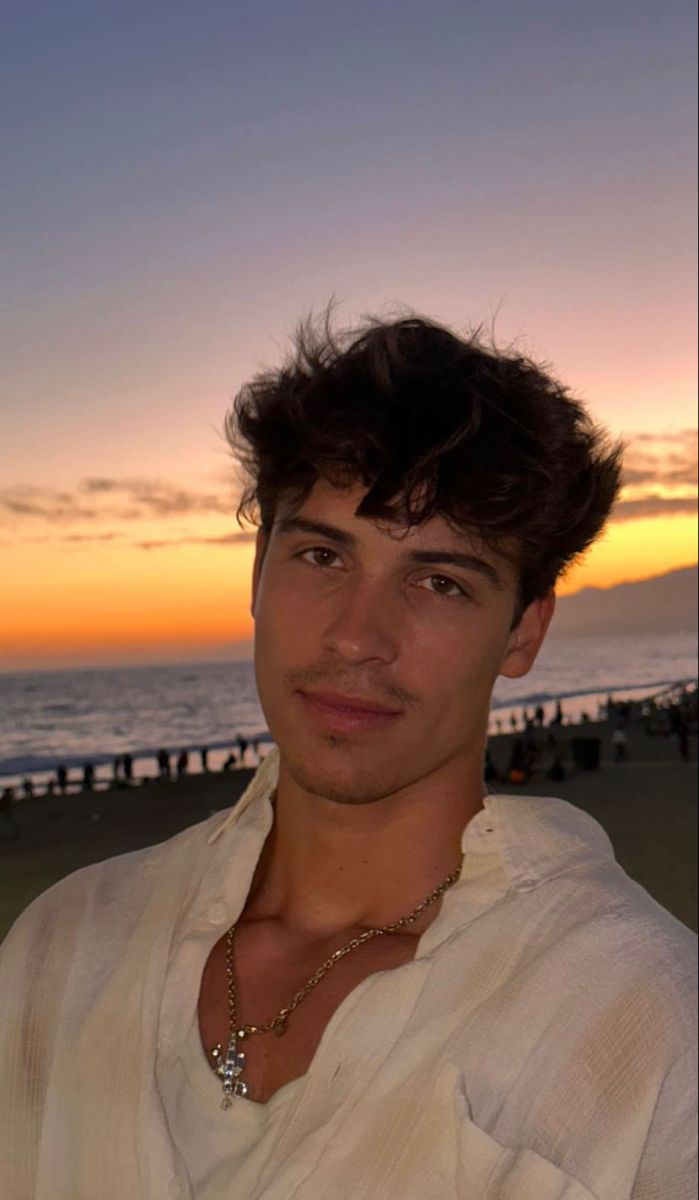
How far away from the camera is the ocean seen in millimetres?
38094

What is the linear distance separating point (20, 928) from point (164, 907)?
348mm

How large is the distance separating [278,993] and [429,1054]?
1.59 feet

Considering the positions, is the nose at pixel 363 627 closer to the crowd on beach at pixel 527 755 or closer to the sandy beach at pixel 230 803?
the sandy beach at pixel 230 803

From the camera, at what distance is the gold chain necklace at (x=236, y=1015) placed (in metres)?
2.44

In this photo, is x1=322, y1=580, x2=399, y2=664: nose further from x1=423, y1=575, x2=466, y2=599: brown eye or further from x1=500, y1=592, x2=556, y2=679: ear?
x1=500, y1=592, x2=556, y2=679: ear

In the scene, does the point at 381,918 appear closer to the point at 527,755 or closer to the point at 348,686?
the point at 348,686

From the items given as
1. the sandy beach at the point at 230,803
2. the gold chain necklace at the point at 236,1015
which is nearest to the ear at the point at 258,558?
the gold chain necklace at the point at 236,1015

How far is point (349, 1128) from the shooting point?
222 cm

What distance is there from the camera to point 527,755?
22.7 metres

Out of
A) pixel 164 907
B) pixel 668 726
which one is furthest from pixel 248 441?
pixel 668 726

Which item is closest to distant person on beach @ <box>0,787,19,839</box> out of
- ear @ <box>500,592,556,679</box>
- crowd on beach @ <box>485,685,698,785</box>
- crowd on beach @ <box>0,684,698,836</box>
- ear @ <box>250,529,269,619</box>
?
crowd on beach @ <box>0,684,698,836</box>

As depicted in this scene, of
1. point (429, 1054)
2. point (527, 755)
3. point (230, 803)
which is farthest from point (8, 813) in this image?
point (429, 1054)

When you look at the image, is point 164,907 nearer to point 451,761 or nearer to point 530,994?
point 451,761

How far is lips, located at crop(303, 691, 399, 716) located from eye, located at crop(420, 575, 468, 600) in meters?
0.26
